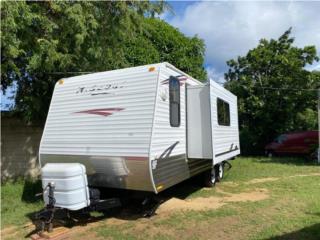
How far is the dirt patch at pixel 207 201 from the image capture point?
7.75 meters

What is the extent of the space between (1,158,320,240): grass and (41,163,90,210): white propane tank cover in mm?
509

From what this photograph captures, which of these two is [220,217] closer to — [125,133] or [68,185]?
[125,133]

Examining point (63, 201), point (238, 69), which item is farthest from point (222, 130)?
point (238, 69)

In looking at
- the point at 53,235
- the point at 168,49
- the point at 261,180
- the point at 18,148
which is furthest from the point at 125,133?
the point at 168,49

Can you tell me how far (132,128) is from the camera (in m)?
6.82

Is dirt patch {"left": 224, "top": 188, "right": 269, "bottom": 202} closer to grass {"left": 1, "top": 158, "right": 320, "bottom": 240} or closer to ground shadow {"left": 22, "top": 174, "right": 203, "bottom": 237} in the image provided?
grass {"left": 1, "top": 158, "right": 320, "bottom": 240}

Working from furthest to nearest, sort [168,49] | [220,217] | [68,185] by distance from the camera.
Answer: [168,49] → [220,217] → [68,185]

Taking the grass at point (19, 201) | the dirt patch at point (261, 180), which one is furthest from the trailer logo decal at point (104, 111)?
the dirt patch at point (261, 180)

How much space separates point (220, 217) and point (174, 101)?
92.0 inches

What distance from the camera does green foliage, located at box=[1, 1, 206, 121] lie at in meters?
7.53

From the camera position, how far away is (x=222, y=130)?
9.39 m

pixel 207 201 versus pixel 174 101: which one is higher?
pixel 174 101

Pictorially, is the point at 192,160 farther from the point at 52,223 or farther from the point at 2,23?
the point at 2,23

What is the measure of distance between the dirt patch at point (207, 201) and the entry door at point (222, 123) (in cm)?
85
